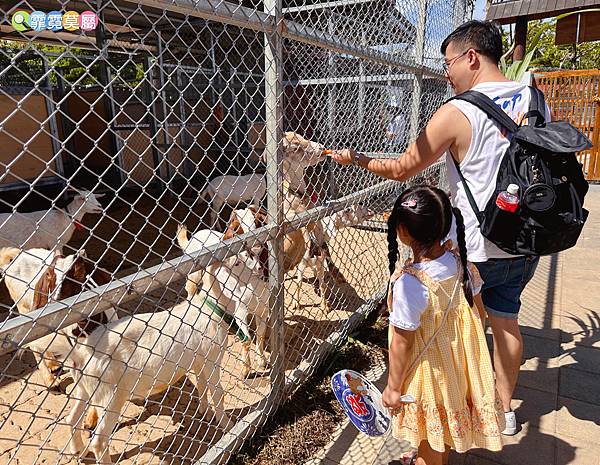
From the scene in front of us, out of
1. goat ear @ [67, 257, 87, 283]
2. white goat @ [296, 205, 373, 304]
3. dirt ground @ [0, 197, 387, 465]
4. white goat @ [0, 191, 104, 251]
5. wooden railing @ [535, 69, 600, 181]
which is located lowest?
dirt ground @ [0, 197, 387, 465]

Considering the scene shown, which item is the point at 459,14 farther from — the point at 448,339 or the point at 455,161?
the point at 448,339

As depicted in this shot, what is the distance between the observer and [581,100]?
1009cm

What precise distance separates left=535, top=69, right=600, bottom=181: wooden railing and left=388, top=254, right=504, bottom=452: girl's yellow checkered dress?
31.1ft

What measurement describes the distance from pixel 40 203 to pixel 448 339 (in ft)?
26.3

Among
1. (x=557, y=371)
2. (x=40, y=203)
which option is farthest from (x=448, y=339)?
(x=40, y=203)

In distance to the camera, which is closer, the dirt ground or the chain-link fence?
the chain-link fence

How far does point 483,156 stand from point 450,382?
991 millimetres

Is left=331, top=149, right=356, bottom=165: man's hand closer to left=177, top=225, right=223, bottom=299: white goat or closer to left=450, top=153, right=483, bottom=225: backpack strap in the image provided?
left=450, top=153, right=483, bottom=225: backpack strap

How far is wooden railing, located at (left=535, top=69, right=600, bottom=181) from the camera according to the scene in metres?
9.66

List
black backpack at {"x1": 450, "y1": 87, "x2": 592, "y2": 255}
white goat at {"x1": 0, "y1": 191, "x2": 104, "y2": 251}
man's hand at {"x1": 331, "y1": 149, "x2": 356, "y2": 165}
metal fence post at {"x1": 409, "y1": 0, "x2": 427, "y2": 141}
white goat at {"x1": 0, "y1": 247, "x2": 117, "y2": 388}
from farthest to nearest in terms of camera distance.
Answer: white goat at {"x1": 0, "y1": 191, "x2": 104, "y2": 251} → metal fence post at {"x1": 409, "y1": 0, "x2": 427, "y2": 141} → man's hand at {"x1": 331, "y1": 149, "x2": 356, "y2": 165} → white goat at {"x1": 0, "y1": 247, "x2": 117, "y2": 388} → black backpack at {"x1": 450, "y1": 87, "x2": 592, "y2": 255}

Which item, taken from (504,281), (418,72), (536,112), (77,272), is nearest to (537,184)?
(536,112)

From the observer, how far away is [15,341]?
1.25 metres

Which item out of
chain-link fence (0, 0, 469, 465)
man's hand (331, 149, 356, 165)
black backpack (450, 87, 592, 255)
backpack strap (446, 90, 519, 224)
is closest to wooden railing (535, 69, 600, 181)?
chain-link fence (0, 0, 469, 465)

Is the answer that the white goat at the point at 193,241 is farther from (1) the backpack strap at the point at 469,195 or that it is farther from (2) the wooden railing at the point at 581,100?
(2) the wooden railing at the point at 581,100
